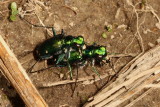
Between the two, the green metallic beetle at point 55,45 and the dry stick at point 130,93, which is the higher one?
the green metallic beetle at point 55,45

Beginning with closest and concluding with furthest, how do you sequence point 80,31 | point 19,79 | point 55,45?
point 19,79 → point 55,45 → point 80,31

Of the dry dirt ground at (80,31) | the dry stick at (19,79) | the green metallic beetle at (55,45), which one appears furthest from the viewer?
the dry dirt ground at (80,31)

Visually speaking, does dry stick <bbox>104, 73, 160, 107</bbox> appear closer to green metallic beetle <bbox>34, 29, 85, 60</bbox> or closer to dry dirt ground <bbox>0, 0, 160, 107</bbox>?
dry dirt ground <bbox>0, 0, 160, 107</bbox>

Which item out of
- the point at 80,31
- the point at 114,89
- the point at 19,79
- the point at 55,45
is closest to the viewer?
the point at 19,79

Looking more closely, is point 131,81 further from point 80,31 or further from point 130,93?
point 80,31

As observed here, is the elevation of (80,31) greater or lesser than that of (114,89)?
greater

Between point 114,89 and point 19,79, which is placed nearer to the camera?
point 19,79

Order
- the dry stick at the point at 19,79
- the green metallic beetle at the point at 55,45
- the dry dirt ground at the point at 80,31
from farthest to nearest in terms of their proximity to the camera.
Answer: the dry dirt ground at the point at 80,31 → the green metallic beetle at the point at 55,45 → the dry stick at the point at 19,79

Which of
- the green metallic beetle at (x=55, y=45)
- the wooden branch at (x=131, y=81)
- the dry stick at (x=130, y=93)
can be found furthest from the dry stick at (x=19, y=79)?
the dry stick at (x=130, y=93)

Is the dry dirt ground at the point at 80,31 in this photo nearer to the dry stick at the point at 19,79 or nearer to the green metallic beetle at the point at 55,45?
the green metallic beetle at the point at 55,45

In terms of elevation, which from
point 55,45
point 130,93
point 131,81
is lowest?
point 130,93

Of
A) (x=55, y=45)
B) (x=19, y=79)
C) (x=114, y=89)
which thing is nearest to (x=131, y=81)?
(x=114, y=89)
